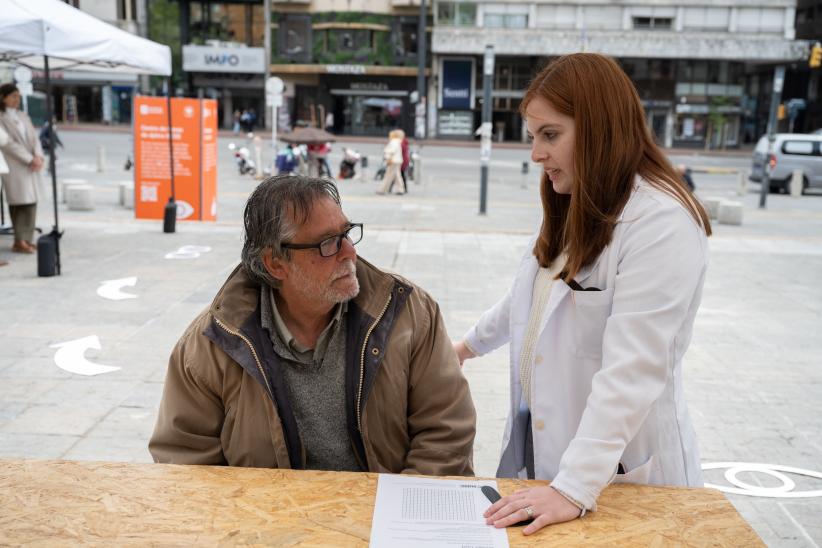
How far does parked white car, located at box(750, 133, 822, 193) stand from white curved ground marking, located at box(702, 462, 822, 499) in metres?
20.1

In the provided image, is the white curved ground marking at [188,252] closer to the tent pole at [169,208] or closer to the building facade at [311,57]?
the tent pole at [169,208]

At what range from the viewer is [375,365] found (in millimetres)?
2453

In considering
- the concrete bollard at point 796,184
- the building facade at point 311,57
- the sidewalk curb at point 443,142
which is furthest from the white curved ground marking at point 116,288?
the building facade at point 311,57

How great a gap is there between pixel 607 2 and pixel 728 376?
45.2 m

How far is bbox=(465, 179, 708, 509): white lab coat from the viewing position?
1.98m

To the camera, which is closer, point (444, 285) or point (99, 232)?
point (444, 285)

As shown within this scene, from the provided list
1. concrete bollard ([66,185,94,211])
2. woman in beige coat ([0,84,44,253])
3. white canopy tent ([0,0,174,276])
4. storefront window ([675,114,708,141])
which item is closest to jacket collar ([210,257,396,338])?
white canopy tent ([0,0,174,276])

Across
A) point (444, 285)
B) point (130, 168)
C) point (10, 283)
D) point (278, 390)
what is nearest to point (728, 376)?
point (444, 285)

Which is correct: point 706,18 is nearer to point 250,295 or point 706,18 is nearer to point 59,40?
point 59,40

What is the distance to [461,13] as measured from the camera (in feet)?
158

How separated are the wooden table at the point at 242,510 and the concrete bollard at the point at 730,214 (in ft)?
47.0

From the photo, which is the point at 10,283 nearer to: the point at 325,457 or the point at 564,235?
the point at 325,457

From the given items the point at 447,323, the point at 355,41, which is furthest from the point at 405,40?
the point at 447,323

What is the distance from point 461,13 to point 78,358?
149 ft
